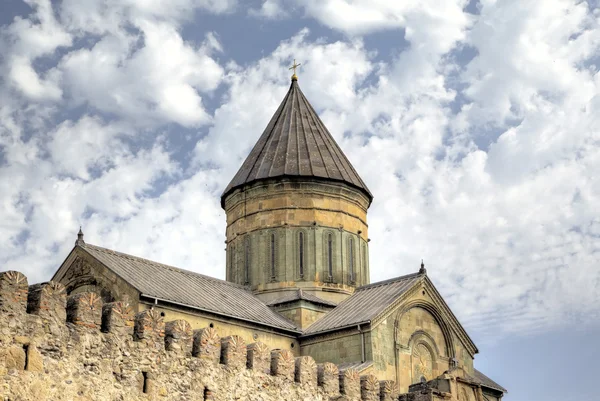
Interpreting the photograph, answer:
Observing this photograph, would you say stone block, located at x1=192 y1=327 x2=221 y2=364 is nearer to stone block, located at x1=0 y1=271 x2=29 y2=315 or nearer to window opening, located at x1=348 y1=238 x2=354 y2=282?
stone block, located at x1=0 y1=271 x2=29 y2=315

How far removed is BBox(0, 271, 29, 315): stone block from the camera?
12.1 m

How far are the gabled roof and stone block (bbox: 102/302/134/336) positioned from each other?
12824mm

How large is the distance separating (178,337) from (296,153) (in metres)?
15.7

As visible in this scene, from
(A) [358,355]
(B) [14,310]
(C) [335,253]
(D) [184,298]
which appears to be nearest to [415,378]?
(A) [358,355]

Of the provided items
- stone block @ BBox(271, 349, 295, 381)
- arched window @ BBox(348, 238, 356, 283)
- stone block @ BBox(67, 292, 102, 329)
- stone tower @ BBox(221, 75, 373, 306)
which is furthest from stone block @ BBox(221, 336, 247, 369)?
arched window @ BBox(348, 238, 356, 283)

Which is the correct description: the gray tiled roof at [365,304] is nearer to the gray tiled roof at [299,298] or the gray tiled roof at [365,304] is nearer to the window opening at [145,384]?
the gray tiled roof at [299,298]

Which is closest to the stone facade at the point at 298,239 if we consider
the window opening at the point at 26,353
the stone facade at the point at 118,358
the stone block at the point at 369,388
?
the stone block at the point at 369,388

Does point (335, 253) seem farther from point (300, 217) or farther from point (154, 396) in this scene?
point (154, 396)

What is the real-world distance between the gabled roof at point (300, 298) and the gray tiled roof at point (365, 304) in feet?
1.59

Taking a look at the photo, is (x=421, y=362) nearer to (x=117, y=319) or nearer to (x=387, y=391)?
(x=387, y=391)

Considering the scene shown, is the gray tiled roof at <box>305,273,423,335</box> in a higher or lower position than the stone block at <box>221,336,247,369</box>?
higher

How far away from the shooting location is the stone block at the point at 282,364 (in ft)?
52.6

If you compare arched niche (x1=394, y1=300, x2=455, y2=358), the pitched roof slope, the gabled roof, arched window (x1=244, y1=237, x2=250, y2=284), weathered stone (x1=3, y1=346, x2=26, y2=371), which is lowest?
weathered stone (x1=3, y1=346, x2=26, y2=371)

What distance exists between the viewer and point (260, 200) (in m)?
28.9
